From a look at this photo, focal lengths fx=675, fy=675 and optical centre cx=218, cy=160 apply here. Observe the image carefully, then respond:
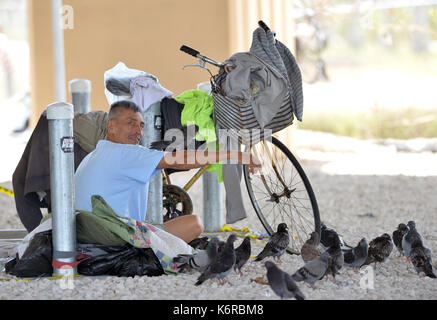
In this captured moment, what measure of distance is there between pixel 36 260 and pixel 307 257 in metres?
1.53

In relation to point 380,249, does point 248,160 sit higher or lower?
higher

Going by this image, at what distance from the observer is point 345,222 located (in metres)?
5.89

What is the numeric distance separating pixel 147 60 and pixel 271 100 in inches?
242

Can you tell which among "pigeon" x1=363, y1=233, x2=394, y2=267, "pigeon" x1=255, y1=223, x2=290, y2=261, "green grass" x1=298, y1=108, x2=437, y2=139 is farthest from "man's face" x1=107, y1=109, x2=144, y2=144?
"green grass" x1=298, y1=108, x2=437, y2=139

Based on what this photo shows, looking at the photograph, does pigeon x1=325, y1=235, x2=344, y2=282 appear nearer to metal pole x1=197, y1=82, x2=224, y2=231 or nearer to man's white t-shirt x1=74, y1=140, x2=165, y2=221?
man's white t-shirt x1=74, y1=140, x2=165, y2=221

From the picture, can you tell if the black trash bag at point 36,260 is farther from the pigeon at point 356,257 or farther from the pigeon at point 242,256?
the pigeon at point 356,257

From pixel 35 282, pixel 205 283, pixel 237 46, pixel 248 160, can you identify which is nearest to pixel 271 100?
pixel 248 160

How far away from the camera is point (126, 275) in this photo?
3.65 metres

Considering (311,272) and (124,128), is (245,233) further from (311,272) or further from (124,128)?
(311,272)

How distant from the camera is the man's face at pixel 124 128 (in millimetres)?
3928

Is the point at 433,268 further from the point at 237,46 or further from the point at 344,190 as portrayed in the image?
the point at 237,46

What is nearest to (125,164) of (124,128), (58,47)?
(124,128)

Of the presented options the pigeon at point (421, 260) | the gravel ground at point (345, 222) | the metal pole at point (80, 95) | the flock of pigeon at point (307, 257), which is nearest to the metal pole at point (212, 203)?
the gravel ground at point (345, 222)

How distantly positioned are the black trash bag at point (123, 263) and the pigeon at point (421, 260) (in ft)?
4.72
